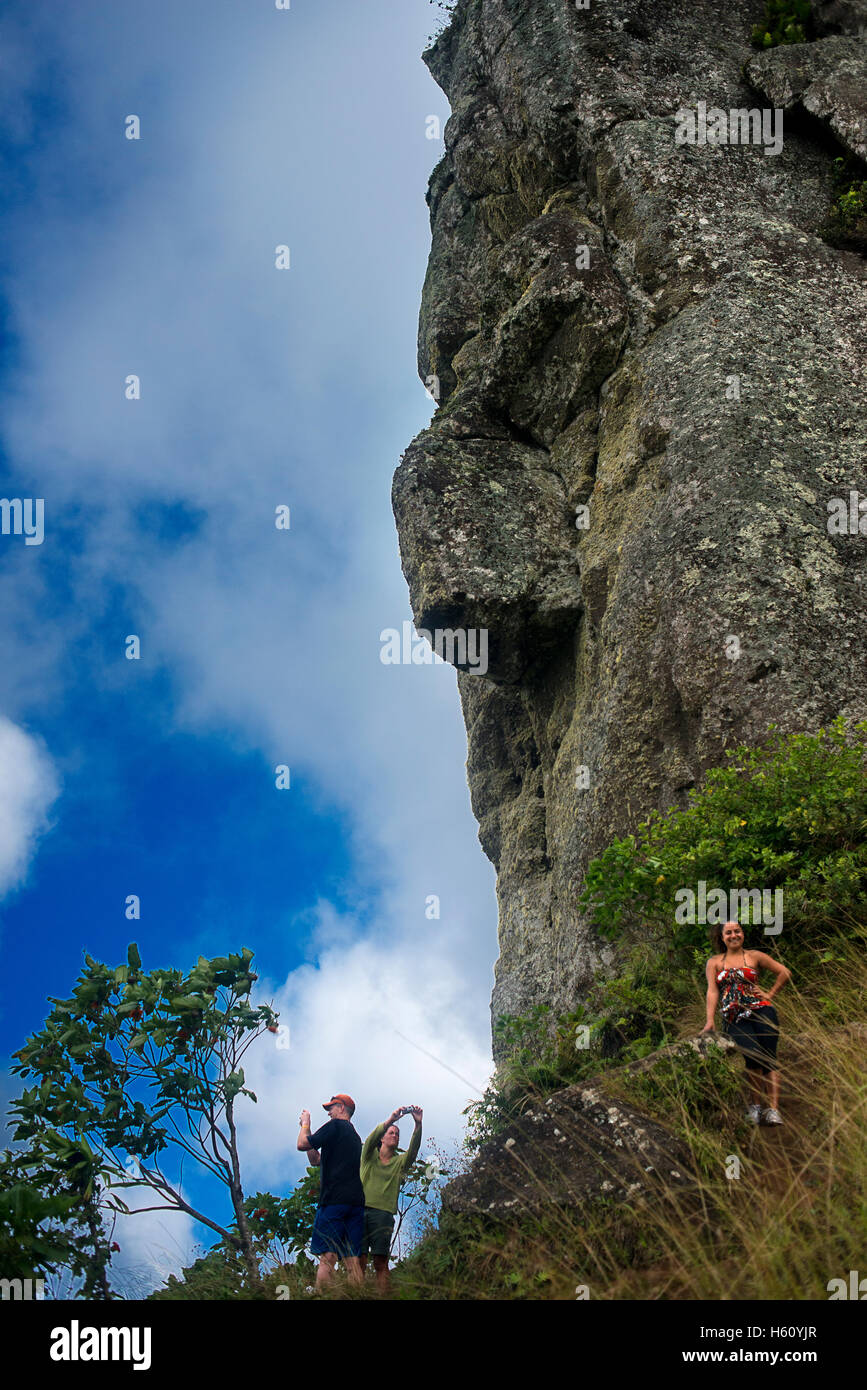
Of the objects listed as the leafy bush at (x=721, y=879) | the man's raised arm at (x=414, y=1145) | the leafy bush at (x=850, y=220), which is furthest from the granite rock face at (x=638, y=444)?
the man's raised arm at (x=414, y=1145)

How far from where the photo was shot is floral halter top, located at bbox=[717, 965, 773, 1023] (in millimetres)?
5566

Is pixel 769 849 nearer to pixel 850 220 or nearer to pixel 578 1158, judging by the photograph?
pixel 578 1158

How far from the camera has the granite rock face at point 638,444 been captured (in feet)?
28.4

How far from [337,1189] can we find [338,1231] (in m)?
0.28

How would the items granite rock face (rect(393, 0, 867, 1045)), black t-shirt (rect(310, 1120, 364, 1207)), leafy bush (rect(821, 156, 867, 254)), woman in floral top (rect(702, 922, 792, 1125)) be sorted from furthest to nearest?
leafy bush (rect(821, 156, 867, 254)) → granite rock face (rect(393, 0, 867, 1045)) → black t-shirt (rect(310, 1120, 364, 1207)) → woman in floral top (rect(702, 922, 792, 1125))

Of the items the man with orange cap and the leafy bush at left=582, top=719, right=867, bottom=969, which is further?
the man with orange cap

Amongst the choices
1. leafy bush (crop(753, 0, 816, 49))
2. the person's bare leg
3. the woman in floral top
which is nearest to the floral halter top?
the woman in floral top

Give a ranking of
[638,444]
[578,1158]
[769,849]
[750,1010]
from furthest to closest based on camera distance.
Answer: [638,444] → [769,849] → [750,1010] → [578,1158]

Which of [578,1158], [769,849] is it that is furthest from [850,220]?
[578,1158]

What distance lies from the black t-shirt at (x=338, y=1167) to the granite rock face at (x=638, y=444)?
2756 millimetres

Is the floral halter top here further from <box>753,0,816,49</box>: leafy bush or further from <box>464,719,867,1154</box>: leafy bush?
<box>753,0,816,49</box>: leafy bush

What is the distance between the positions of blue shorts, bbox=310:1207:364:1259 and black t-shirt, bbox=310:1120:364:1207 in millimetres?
53

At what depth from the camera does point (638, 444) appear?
10.6 metres

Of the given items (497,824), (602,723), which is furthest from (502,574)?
(497,824)
